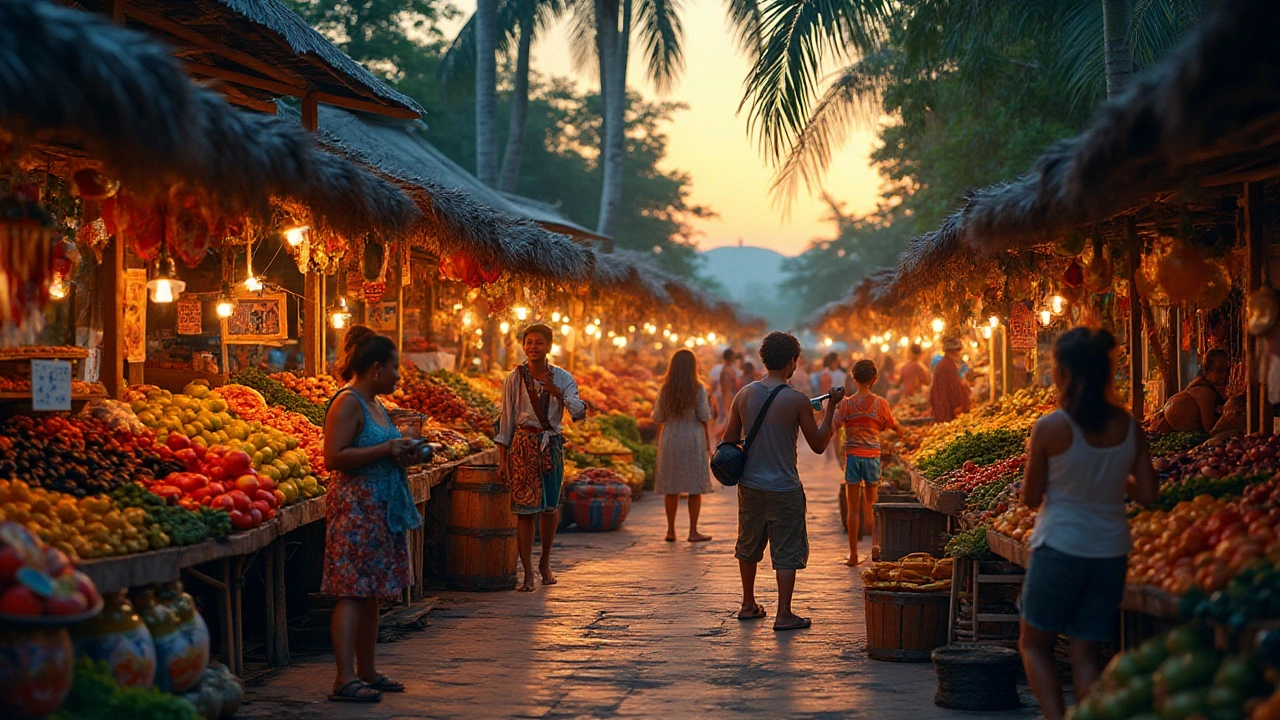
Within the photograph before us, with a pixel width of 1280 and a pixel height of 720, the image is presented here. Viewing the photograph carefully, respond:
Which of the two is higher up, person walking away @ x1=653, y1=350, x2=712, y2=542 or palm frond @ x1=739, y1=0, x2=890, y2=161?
palm frond @ x1=739, y1=0, x2=890, y2=161

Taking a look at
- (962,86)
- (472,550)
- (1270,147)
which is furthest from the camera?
(962,86)

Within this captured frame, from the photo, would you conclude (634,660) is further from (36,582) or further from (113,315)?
(113,315)

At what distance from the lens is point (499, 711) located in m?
6.75

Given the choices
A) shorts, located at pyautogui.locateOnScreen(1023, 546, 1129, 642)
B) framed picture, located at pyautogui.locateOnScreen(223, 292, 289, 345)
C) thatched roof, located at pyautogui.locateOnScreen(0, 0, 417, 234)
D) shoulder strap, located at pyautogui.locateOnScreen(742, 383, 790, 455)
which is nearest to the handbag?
shoulder strap, located at pyautogui.locateOnScreen(742, 383, 790, 455)

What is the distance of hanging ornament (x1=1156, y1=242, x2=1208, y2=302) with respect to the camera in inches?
330

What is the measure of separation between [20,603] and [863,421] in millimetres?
8620

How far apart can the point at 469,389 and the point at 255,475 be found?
9.35m

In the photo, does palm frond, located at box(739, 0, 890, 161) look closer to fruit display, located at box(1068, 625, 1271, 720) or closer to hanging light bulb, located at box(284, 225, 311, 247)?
hanging light bulb, located at box(284, 225, 311, 247)

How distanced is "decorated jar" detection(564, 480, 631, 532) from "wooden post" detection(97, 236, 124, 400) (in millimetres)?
7234

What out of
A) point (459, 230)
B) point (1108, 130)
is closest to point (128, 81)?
point (1108, 130)

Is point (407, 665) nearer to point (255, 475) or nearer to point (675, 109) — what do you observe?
point (255, 475)

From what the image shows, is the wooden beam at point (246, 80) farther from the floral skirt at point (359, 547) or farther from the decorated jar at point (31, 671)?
the decorated jar at point (31, 671)

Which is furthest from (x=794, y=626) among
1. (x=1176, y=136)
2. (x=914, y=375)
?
(x=914, y=375)

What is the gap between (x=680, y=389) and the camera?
43.8 ft
